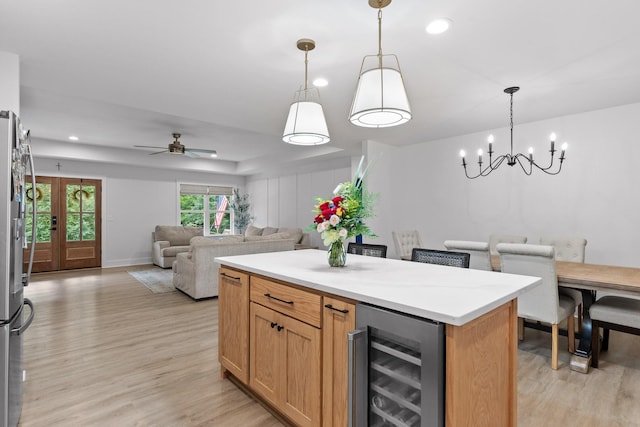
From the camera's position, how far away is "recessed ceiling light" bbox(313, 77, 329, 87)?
3061 mm

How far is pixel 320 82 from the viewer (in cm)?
313

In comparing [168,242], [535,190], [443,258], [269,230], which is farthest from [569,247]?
[168,242]

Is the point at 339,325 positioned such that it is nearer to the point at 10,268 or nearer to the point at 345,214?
the point at 345,214

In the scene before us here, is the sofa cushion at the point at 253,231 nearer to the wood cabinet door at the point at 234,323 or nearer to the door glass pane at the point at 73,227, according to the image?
the door glass pane at the point at 73,227

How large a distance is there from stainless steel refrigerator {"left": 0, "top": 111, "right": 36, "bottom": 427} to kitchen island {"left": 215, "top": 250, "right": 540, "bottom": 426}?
1142 millimetres

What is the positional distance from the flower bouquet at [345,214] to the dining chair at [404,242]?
237 cm

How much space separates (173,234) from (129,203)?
1274 mm

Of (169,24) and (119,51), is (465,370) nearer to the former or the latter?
(169,24)

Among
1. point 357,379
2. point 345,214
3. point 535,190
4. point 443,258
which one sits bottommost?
point 357,379

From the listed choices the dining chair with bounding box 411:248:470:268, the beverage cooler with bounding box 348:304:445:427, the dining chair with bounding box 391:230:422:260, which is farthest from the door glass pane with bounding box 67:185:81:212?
the beverage cooler with bounding box 348:304:445:427

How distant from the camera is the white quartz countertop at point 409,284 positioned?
121 centimetres

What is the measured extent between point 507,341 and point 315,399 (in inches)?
37.2

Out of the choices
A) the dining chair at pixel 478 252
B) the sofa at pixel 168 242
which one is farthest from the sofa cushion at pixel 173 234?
the dining chair at pixel 478 252

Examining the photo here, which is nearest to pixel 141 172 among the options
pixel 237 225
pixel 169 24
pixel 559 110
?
pixel 237 225
